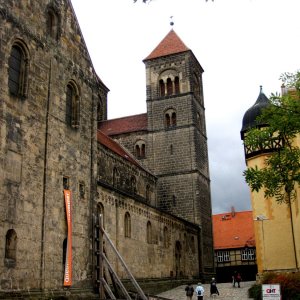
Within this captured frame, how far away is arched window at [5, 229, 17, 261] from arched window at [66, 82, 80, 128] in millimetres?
6633

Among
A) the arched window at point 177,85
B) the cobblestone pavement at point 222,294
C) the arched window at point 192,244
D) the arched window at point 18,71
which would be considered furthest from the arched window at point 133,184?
the arched window at point 18,71

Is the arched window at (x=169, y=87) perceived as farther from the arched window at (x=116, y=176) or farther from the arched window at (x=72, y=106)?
the arched window at (x=72, y=106)

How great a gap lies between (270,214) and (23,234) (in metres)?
19.0

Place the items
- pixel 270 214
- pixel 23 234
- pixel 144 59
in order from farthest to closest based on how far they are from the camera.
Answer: pixel 144 59, pixel 270 214, pixel 23 234

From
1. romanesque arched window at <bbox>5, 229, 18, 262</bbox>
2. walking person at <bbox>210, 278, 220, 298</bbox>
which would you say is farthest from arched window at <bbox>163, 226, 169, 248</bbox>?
romanesque arched window at <bbox>5, 229, 18, 262</bbox>

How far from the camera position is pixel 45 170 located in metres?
20.4

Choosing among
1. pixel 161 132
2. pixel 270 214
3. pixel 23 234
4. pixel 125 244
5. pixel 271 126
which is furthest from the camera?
pixel 161 132

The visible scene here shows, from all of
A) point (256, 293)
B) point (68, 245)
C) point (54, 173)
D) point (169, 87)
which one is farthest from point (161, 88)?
point (68, 245)

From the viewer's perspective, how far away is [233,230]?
61156mm

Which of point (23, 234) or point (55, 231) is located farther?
point (55, 231)

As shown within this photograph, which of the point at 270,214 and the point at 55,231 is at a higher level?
the point at 270,214

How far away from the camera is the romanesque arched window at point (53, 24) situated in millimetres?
22094

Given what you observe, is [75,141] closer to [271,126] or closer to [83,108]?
[83,108]

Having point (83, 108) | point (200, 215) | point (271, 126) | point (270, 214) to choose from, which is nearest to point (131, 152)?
point (200, 215)
